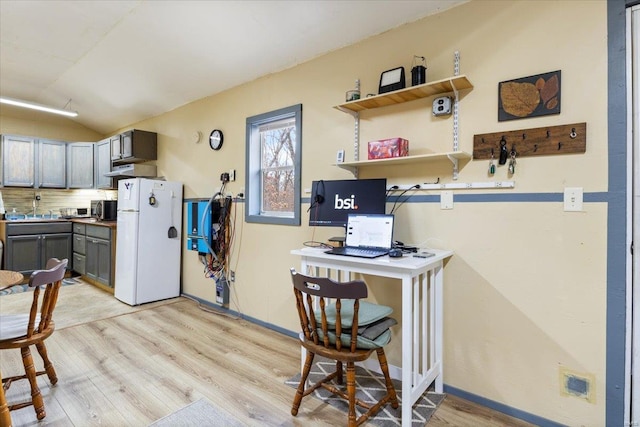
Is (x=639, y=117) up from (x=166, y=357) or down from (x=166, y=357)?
up

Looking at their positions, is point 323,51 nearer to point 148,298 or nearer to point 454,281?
point 454,281

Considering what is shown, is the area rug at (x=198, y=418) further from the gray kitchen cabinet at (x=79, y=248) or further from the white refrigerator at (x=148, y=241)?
the gray kitchen cabinet at (x=79, y=248)

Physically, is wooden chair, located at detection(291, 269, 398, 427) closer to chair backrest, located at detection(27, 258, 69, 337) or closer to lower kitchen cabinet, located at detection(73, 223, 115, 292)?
chair backrest, located at detection(27, 258, 69, 337)

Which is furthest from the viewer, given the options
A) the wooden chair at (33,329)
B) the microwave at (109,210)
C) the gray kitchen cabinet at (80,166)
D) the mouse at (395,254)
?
the gray kitchen cabinet at (80,166)

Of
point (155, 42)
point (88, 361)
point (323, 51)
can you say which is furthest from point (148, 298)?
point (323, 51)

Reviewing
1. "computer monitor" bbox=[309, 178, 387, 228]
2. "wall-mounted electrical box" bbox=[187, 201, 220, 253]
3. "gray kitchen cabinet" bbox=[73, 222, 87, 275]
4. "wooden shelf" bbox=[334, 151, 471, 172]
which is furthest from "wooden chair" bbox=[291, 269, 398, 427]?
"gray kitchen cabinet" bbox=[73, 222, 87, 275]

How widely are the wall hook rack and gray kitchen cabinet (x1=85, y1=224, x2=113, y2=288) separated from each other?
4491 mm

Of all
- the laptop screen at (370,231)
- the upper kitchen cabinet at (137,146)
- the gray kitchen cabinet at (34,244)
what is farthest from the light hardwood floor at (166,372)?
the upper kitchen cabinet at (137,146)

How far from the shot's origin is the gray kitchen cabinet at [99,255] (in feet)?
14.4

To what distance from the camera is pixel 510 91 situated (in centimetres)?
196

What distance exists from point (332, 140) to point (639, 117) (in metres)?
1.88

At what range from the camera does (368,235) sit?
2.21 meters

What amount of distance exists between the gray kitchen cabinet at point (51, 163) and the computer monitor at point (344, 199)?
17.4 ft

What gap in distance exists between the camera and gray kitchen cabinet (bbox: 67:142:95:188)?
5.72 meters
